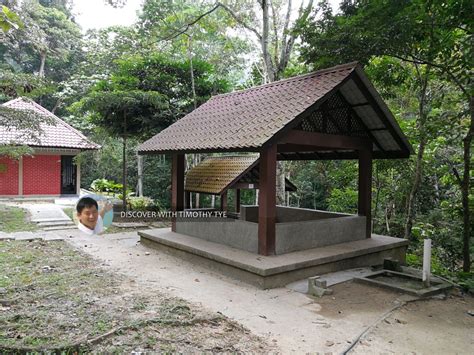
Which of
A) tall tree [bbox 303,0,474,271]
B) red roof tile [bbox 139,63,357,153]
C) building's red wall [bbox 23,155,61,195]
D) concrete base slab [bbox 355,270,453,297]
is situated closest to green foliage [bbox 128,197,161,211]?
red roof tile [bbox 139,63,357,153]

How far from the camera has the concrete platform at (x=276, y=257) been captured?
5844 millimetres

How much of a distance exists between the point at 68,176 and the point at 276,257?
560 inches

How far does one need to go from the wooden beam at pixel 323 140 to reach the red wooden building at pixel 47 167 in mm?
11890

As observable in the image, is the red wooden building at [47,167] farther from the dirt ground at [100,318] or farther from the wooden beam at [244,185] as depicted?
the dirt ground at [100,318]

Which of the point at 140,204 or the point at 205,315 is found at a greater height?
the point at 140,204

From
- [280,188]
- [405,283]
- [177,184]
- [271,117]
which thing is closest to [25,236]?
[177,184]

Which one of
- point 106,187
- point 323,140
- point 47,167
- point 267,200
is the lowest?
point 106,187

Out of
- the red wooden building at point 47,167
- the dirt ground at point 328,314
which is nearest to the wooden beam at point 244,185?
the dirt ground at point 328,314

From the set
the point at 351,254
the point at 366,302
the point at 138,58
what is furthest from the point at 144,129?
the point at 366,302

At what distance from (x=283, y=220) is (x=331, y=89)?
4.77m

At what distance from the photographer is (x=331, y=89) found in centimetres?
642

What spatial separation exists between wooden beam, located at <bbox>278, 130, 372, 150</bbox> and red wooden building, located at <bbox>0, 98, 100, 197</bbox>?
39.0 ft
